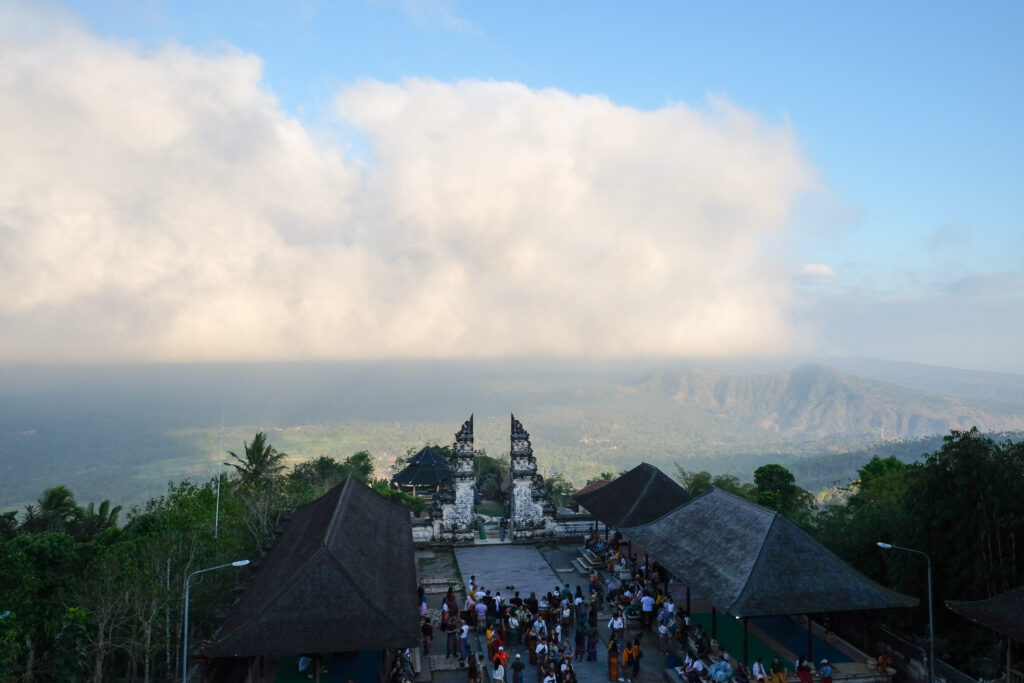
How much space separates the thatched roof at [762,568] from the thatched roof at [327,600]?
7533 mm

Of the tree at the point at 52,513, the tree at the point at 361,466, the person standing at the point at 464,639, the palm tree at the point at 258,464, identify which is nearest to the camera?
the person standing at the point at 464,639

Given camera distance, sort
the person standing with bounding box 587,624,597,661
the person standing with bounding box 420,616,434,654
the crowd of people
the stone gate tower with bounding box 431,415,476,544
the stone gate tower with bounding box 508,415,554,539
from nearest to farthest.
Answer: the crowd of people
the person standing with bounding box 587,624,597,661
the person standing with bounding box 420,616,434,654
the stone gate tower with bounding box 431,415,476,544
the stone gate tower with bounding box 508,415,554,539

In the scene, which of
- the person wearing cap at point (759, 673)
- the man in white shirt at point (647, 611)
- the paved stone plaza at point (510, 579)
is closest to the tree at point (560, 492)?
the paved stone plaza at point (510, 579)

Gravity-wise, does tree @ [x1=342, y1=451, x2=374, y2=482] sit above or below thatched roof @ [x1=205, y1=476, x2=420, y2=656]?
below

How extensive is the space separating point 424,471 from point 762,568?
31612 mm

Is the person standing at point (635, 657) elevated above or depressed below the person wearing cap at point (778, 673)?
below

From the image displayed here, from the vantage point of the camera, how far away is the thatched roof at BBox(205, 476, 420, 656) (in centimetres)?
1359

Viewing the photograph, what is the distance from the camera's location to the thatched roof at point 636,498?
25.7 meters

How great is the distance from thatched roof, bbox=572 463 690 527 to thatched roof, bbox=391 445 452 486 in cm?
1765

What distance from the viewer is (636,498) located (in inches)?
1049

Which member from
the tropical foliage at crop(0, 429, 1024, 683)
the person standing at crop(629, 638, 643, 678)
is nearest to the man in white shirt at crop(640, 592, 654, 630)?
the person standing at crop(629, 638, 643, 678)

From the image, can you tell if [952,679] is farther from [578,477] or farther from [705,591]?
[578,477]

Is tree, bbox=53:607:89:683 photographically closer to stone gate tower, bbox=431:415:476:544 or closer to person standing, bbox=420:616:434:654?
person standing, bbox=420:616:434:654

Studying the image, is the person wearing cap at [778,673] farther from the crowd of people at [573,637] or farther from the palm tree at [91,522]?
the palm tree at [91,522]
